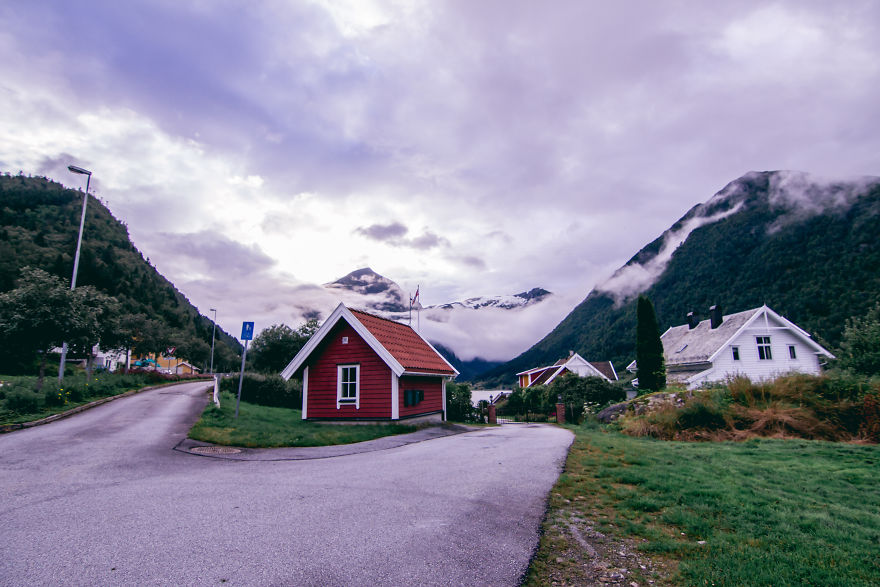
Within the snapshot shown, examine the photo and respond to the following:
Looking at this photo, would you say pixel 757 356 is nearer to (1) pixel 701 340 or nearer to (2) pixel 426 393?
(1) pixel 701 340

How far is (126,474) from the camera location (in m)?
8.42

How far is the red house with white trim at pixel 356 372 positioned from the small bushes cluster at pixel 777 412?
30.8ft

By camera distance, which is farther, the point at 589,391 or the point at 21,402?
the point at 589,391

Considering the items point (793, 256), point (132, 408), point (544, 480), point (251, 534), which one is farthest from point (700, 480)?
point (793, 256)

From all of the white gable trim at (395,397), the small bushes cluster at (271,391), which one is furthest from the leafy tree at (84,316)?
the white gable trim at (395,397)

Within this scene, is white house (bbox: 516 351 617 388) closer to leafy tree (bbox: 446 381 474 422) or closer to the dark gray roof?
the dark gray roof

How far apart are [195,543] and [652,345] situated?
111ft

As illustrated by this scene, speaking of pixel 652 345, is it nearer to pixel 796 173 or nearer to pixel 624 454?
pixel 624 454

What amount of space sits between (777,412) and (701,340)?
2952cm

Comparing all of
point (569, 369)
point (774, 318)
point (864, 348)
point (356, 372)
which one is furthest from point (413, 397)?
point (569, 369)

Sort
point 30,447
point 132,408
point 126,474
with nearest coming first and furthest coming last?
point 126,474, point 30,447, point 132,408

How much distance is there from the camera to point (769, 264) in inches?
3423

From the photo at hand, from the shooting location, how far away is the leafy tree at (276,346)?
149ft

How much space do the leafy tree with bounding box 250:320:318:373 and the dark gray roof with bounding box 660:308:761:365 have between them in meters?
37.5
